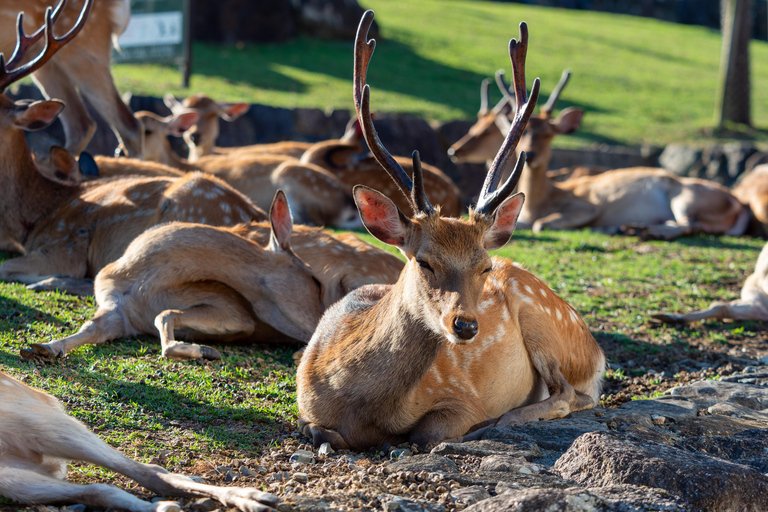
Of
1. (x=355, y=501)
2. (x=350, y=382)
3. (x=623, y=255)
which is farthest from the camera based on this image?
(x=623, y=255)

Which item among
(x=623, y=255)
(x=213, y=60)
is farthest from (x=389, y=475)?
(x=213, y=60)

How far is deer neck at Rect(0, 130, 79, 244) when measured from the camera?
275 inches

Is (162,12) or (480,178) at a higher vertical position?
(162,12)

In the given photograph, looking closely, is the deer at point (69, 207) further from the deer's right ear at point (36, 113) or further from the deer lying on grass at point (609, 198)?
the deer lying on grass at point (609, 198)

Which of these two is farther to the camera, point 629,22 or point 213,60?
point 629,22

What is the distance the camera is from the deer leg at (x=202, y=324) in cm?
485

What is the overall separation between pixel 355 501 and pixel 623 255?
6877mm

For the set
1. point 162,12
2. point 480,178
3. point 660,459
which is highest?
point 162,12

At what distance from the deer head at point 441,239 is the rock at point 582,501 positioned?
2.42 feet

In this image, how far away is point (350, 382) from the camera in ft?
12.8

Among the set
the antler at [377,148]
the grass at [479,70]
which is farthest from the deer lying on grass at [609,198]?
the antler at [377,148]

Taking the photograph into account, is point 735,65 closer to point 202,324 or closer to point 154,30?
point 154,30

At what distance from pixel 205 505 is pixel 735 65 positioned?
18.3 meters

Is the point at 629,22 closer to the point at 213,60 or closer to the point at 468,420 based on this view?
the point at 213,60
